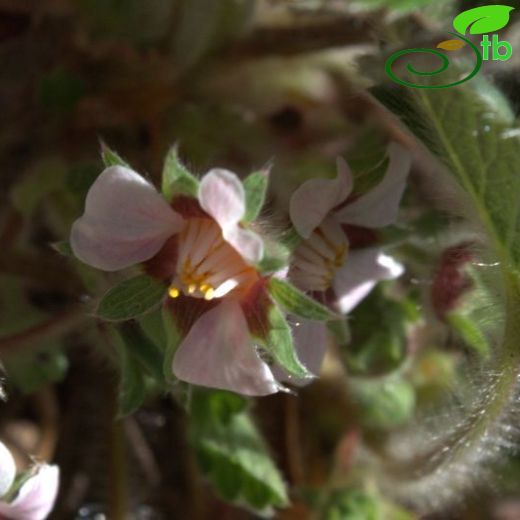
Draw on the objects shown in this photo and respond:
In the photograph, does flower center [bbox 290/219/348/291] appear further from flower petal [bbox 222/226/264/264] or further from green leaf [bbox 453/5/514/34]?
green leaf [bbox 453/5/514/34]

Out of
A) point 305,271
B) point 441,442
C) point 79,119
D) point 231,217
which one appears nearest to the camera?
point 231,217

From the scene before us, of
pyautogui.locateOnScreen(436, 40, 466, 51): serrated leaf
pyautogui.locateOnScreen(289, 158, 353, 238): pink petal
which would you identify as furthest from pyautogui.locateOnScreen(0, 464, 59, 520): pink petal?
pyautogui.locateOnScreen(436, 40, 466, 51): serrated leaf

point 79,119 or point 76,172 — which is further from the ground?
point 76,172

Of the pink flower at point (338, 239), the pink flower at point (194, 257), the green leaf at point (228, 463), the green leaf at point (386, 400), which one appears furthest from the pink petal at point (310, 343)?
the green leaf at point (386, 400)

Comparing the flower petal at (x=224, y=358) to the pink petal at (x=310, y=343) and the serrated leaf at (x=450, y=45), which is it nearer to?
the pink petal at (x=310, y=343)

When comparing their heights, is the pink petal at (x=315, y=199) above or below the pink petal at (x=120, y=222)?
below

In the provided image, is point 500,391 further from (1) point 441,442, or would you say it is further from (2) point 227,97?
(2) point 227,97

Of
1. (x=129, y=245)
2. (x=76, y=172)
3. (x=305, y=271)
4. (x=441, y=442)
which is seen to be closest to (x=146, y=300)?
(x=129, y=245)
